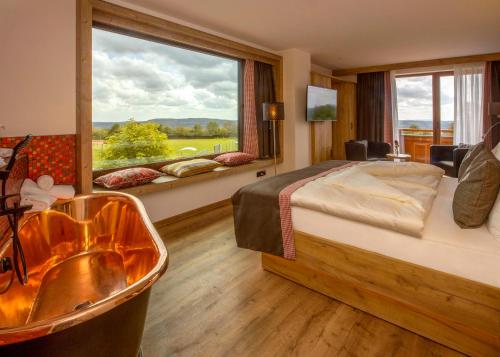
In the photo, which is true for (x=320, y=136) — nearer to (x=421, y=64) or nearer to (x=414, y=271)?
(x=421, y=64)

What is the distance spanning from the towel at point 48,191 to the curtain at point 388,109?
6314mm

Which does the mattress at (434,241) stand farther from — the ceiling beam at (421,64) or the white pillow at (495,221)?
the ceiling beam at (421,64)

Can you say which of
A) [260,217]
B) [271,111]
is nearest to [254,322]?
[260,217]

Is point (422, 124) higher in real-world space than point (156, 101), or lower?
higher

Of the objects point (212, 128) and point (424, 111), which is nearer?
point (212, 128)

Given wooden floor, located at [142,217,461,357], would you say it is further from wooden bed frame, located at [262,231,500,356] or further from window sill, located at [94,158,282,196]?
window sill, located at [94,158,282,196]

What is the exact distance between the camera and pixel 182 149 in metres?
3.94

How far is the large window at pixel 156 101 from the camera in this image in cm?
304

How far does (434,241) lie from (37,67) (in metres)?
2.89

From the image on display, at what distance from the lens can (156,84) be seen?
11.5 ft

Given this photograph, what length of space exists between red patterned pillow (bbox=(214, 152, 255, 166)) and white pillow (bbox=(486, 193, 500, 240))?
121 inches

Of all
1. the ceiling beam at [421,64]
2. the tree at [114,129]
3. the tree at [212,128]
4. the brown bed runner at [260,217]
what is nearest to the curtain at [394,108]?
the ceiling beam at [421,64]

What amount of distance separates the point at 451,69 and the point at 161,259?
6960 millimetres

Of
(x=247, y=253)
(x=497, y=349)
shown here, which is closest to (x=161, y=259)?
(x=497, y=349)
